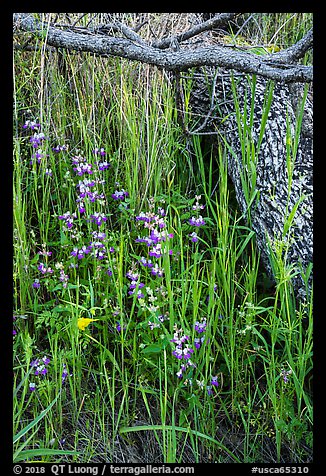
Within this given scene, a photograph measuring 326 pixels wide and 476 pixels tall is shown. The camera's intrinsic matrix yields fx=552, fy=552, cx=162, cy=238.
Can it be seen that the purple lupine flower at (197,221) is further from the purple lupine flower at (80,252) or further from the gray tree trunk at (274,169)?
the purple lupine flower at (80,252)

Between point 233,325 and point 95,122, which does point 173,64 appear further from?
point 233,325

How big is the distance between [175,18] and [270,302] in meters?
1.47

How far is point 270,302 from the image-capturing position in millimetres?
2072

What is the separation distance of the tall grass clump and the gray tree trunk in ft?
0.23

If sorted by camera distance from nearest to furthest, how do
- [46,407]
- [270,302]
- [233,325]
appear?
[46,407] < [233,325] < [270,302]

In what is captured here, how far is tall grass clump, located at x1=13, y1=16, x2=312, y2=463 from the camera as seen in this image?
66.9 inches

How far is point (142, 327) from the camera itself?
1.79m

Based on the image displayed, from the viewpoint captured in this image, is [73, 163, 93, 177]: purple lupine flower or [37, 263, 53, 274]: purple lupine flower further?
[73, 163, 93, 177]: purple lupine flower

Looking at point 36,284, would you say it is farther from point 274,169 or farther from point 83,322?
point 274,169

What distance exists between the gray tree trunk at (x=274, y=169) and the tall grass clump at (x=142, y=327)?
0.07m

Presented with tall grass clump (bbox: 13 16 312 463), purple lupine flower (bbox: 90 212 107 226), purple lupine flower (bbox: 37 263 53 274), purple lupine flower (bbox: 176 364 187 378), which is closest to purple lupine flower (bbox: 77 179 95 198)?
tall grass clump (bbox: 13 16 312 463)

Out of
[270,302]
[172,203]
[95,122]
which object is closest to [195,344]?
[270,302]

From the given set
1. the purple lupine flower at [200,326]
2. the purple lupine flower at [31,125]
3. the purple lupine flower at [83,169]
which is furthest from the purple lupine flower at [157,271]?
the purple lupine flower at [31,125]

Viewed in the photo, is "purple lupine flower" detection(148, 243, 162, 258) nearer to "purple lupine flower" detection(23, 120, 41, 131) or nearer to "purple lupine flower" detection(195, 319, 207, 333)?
"purple lupine flower" detection(195, 319, 207, 333)
